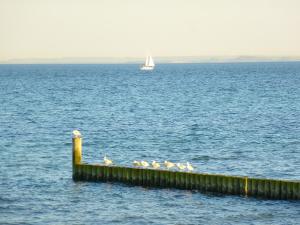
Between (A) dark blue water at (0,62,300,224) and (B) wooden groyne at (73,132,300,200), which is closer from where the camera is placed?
(A) dark blue water at (0,62,300,224)

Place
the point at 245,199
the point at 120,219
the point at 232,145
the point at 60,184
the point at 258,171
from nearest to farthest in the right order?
the point at 120,219, the point at 245,199, the point at 60,184, the point at 258,171, the point at 232,145

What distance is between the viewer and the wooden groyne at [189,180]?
4247cm

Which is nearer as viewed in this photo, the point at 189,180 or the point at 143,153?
the point at 189,180

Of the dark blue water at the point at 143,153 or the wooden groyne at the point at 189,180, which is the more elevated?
the wooden groyne at the point at 189,180

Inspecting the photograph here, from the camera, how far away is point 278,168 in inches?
2108

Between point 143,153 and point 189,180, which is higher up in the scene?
point 189,180

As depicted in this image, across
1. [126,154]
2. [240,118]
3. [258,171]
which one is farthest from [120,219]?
[240,118]

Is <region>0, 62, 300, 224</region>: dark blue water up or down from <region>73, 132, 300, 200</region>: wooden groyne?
down

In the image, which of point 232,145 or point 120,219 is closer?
point 120,219

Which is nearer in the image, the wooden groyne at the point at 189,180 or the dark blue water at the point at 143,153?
the dark blue water at the point at 143,153

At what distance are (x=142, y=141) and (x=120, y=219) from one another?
31.3 metres

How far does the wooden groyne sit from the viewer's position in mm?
42469

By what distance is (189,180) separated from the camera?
4538 centimetres

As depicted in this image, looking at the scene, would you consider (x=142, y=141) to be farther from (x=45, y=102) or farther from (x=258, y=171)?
(x=45, y=102)
